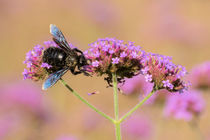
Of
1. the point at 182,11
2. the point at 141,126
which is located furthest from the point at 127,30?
the point at 141,126

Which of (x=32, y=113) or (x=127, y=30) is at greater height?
(x=127, y=30)

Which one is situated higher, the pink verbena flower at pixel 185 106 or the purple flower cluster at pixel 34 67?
the pink verbena flower at pixel 185 106

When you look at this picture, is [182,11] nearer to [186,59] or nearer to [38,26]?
[186,59]

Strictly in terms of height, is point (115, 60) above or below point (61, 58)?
below

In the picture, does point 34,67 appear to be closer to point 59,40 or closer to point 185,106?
point 59,40

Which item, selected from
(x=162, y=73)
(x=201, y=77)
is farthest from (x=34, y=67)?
(x=201, y=77)

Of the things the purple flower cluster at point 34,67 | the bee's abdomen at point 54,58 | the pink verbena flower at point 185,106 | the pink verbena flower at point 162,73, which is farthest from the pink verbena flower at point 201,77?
the purple flower cluster at point 34,67

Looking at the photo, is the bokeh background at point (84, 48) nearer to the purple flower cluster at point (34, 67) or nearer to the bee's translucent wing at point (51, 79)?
the purple flower cluster at point (34, 67)
